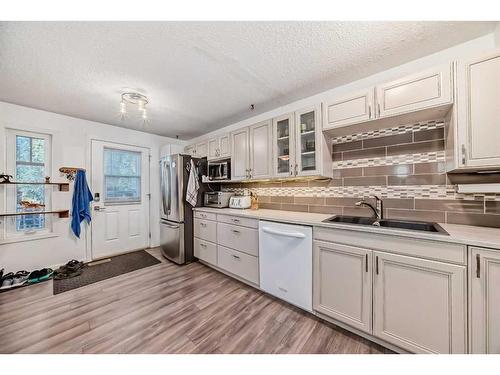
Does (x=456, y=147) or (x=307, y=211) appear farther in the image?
(x=307, y=211)

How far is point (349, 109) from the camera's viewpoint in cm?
183

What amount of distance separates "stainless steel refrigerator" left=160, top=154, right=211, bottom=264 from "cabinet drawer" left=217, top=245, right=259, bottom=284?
697mm

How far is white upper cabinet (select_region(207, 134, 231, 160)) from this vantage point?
10.1 feet

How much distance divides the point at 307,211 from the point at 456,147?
1.48 metres

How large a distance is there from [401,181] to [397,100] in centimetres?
76

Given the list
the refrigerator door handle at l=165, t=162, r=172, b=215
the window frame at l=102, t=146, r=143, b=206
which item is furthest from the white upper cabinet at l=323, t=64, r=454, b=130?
the window frame at l=102, t=146, r=143, b=206

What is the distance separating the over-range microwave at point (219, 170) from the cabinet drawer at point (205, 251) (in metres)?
1.04

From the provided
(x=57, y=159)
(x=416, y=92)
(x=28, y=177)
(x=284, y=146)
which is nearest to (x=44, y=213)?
(x=28, y=177)

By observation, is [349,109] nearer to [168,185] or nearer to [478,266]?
[478,266]
